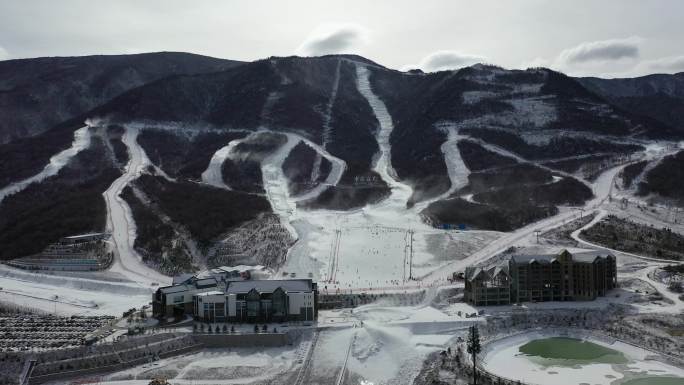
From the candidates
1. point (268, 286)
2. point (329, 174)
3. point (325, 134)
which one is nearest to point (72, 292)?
point (268, 286)

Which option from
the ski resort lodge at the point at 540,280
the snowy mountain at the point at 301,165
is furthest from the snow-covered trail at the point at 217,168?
the ski resort lodge at the point at 540,280

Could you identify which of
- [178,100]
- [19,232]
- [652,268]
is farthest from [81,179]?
Answer: [652,268]

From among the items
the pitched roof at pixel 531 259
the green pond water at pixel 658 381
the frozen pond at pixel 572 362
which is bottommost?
the green pond water at pixel 658 381

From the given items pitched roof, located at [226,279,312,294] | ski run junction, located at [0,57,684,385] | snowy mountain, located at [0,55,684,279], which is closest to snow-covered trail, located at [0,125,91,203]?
snowy mountain, located at [0,55,684,279]

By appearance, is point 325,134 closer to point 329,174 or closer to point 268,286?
point 329,174

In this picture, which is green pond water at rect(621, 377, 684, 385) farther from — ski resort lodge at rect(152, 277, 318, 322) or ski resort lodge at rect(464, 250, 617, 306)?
ski resort lodge at rect(152, 277, 318, 322)

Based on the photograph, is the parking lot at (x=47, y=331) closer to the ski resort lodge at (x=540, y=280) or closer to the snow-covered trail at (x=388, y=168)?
the ski resort lodge at (x=540, y=280)
